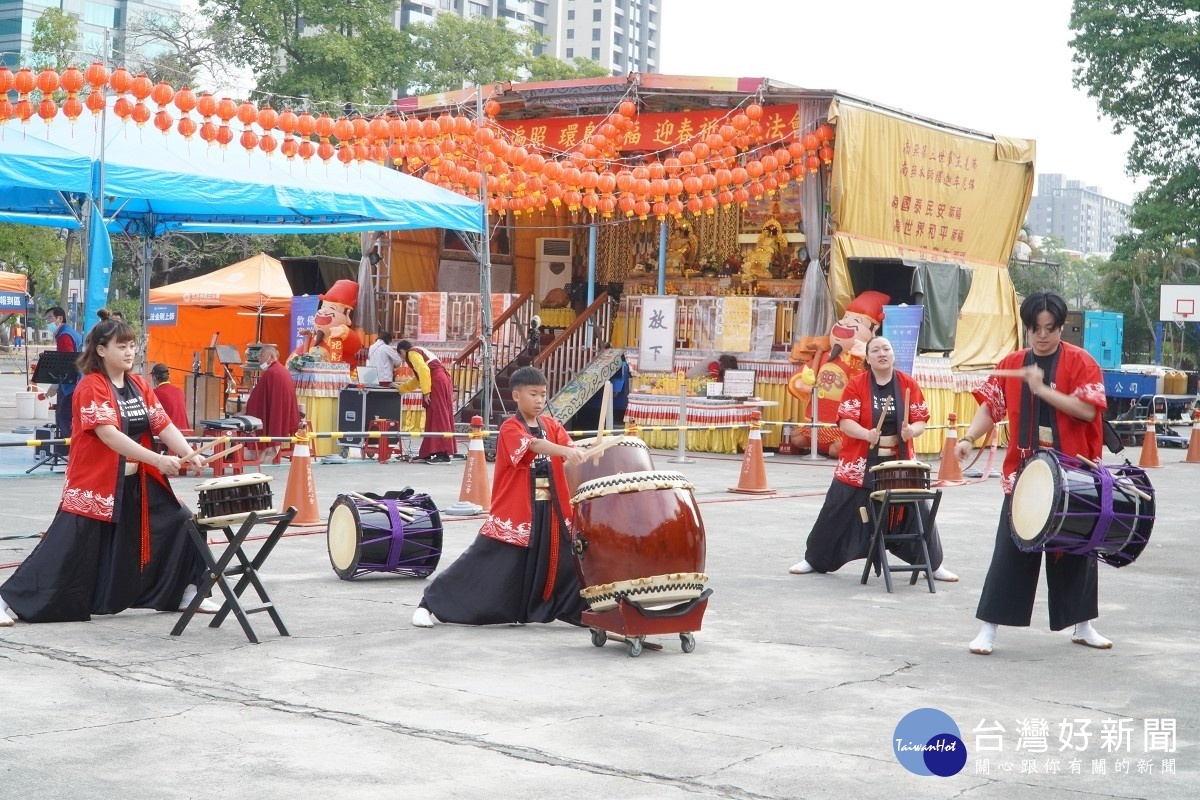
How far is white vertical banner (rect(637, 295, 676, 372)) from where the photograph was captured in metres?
21.0

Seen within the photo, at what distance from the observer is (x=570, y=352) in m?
22.4

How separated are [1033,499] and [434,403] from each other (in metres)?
11.8

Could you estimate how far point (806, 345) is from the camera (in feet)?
65.9

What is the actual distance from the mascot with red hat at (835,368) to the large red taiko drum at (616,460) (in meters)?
11.9

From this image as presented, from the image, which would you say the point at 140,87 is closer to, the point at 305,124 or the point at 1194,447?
the point at 305,124

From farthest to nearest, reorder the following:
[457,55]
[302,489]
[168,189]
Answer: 1. [457,55]
2. [168,189]
3. [302,489]

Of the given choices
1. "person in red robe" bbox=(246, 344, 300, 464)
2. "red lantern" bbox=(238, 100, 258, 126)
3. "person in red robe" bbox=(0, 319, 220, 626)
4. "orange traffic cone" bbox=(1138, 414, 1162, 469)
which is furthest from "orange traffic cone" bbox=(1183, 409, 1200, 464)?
"person in red robe" bbox=(0, 319, 220, 626)

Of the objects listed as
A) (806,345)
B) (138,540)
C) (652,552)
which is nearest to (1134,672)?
(652,552)

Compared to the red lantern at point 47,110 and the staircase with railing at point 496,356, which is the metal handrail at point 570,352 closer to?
the staircase with railing at point 496,356

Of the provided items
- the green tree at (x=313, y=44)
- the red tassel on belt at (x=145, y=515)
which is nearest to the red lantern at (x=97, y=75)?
the red tassel on belt at (x=145, y=515)

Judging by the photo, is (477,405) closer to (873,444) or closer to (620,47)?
(873,444)

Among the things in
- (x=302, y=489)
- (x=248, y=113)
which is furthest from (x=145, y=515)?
(x=248, y=113)

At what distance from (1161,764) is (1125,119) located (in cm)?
3471

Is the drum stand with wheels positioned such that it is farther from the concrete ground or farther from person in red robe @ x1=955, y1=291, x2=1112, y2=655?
person in red robe @ x1=955, y1=291, x2=1112, y2=655
